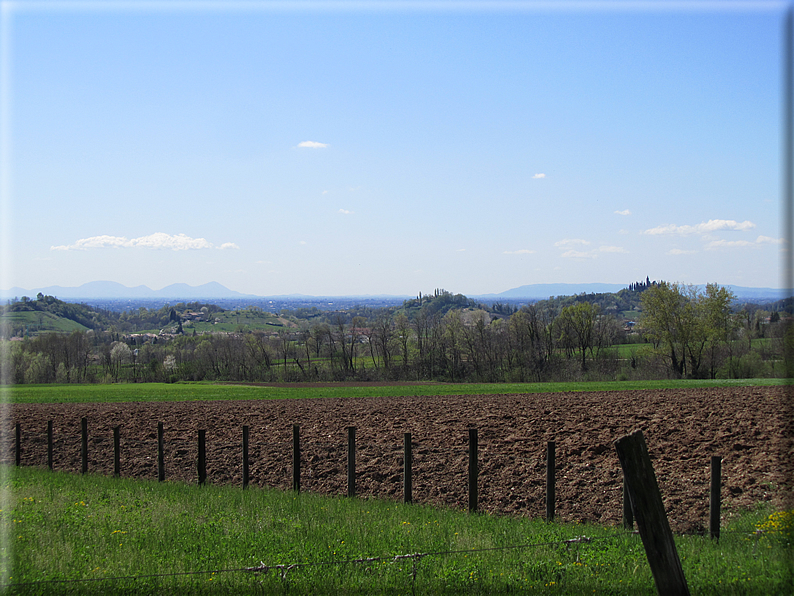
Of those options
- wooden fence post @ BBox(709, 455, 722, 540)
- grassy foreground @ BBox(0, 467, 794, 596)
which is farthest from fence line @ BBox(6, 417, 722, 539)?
grassy foreground @ BBox(0, 467, 794, 596)

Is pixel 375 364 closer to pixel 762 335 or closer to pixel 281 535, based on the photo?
pixel 762 335

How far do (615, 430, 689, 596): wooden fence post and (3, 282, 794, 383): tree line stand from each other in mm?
62989

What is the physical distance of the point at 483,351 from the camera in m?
97.9

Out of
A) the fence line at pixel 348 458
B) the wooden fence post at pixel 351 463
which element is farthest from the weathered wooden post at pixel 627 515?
the wooden fence post at pixel 351 463

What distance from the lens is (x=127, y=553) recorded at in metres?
8.07

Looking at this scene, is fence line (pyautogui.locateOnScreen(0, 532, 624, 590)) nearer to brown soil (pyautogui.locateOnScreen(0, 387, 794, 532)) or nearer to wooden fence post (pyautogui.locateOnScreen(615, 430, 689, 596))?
wooden fence post (pyautogui.locateOnScreen(615, 430, 689, 596))

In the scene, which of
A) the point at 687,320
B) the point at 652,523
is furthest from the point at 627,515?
the point at 687,320

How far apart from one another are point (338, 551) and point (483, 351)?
9146 cm

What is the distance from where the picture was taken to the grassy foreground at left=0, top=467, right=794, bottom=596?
6895 millimetres

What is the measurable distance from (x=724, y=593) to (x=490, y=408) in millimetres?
19363

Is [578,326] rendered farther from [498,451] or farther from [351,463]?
[351,463]

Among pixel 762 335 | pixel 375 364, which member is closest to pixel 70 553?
pixel 762 335

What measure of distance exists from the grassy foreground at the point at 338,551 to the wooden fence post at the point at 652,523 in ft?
5.45

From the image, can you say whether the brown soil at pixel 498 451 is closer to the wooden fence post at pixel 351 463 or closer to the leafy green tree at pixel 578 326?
the wooden fence post at pixel 351 463
